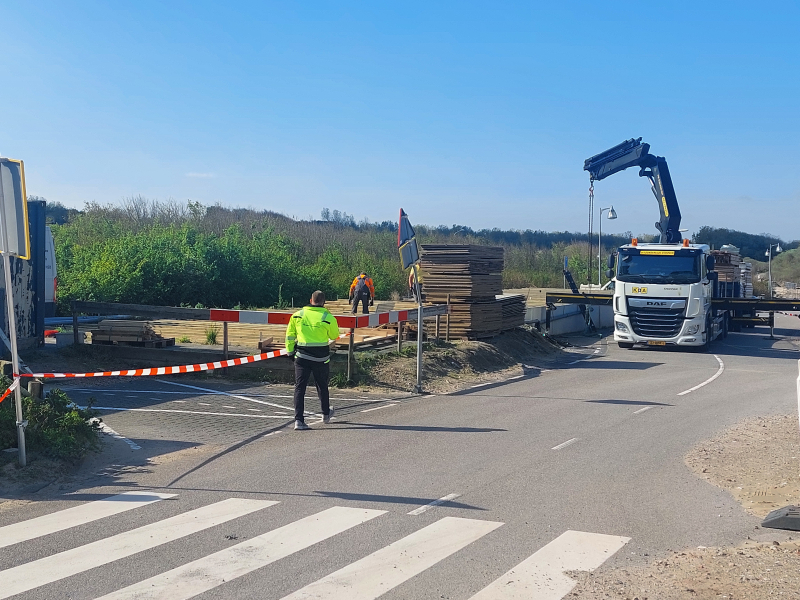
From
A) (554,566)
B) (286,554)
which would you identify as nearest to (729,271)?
(554,566)

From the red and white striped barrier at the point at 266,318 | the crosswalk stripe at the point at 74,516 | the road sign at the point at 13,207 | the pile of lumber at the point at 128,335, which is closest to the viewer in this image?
the crosswalk stripe at the point at 74,516

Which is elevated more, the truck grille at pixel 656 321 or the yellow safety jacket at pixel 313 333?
the yellow safety jacket at pixel 313 333

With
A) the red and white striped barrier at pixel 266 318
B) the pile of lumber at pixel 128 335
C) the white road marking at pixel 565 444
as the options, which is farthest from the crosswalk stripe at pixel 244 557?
the pile of lumber at pixel 128 335

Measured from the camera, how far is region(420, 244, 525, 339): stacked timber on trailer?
67.1ft

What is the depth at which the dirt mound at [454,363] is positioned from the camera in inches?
616

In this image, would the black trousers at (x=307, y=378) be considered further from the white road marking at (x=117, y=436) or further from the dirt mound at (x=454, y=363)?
the dirt mound at (x=454, y=363)

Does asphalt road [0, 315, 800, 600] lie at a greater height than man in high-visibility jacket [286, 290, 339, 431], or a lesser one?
lesser

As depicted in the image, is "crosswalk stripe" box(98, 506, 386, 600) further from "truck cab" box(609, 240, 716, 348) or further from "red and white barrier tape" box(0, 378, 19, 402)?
"truck cab" box(609, 240, 716, 348)

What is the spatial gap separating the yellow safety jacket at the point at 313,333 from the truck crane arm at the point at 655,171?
20177mm

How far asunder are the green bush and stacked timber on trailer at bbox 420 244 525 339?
40.0 ft

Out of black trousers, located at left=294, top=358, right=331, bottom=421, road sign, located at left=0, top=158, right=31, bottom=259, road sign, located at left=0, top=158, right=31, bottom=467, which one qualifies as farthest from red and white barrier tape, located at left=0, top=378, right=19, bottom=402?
black trousers, located at left=294, top=358, right=331, bottom=421

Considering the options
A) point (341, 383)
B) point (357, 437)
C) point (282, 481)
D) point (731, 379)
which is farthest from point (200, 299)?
point (282, 481)

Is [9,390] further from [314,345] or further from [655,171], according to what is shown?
[655,171]

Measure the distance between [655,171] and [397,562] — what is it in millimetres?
25605
